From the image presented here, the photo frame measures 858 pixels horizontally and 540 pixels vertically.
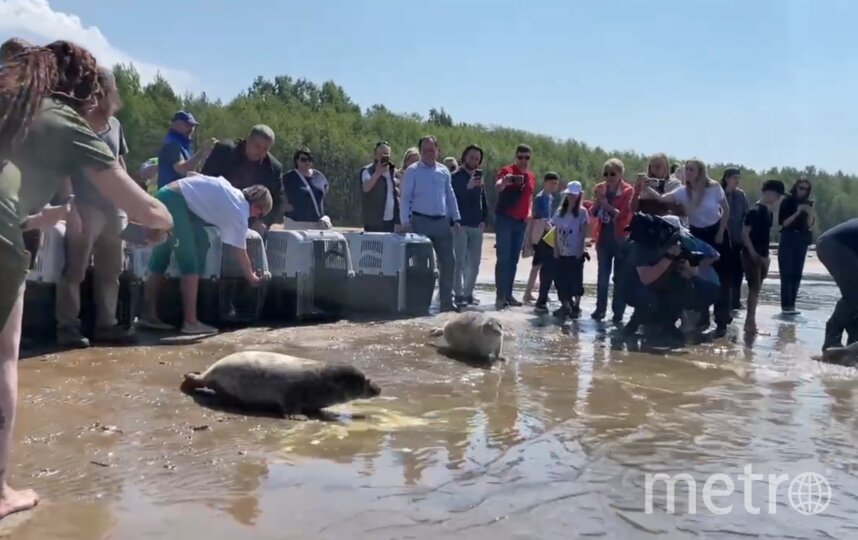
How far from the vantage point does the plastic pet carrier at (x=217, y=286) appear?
7887 mm

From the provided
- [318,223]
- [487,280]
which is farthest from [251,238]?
[487,280]

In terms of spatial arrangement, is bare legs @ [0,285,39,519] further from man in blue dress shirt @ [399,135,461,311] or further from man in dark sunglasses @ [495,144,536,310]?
man in dark sunglasses @ [495,144,536,310]

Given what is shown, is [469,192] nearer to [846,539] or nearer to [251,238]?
[251,238]

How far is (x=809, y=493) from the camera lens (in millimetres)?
4176

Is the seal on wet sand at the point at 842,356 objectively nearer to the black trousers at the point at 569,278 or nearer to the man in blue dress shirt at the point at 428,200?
the black trousers at the point at 569,278

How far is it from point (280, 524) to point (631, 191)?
781 centimetres

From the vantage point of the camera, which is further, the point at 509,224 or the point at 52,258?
the point at 509,224

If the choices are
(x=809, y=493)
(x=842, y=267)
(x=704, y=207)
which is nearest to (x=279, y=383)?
(x=809, y=493)

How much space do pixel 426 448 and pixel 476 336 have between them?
8.88 feet

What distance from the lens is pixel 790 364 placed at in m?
7.88

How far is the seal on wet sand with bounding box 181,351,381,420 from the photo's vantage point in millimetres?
5129

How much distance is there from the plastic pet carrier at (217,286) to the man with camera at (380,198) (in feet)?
9.34

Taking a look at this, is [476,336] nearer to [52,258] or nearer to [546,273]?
[52,258]

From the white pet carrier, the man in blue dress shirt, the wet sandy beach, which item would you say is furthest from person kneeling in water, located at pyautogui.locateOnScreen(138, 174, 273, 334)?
the man in blue dress shirt
